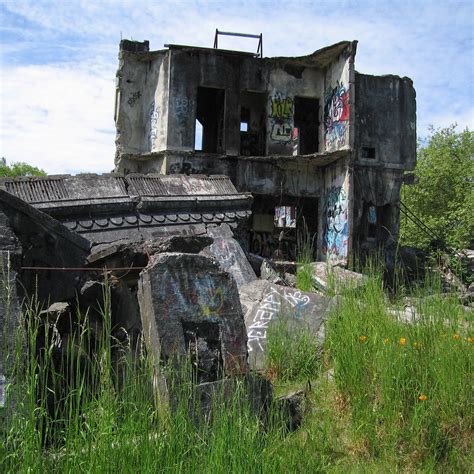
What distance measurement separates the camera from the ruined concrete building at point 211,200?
4.03 meters

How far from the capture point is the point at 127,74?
15.8 meters

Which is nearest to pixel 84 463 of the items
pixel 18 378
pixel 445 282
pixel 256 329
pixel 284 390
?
pixel 18 378

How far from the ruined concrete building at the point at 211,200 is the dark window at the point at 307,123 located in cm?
5

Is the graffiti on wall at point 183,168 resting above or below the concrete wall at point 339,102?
below

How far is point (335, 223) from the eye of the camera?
1464 centimetres

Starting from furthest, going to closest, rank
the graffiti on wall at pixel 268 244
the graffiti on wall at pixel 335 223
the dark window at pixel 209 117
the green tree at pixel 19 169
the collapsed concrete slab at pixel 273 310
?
the green tree at pixel 19 169, the dark window at pixel 209 117, the graffiti on wall at pixel 268 244, the graffiti on wall at pixel 335 223, the collapsed concrete slab at pixel 273 310

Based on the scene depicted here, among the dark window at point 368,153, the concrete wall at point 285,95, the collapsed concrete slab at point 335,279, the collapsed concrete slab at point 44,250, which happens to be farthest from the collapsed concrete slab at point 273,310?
the dark window at point 368,153

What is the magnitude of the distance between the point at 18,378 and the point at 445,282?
445 inches

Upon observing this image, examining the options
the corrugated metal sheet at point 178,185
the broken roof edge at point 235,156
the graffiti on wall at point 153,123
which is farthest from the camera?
the graffiti on wall at point 153,123

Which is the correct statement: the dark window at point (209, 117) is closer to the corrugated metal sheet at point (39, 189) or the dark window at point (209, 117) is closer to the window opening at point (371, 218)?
the window opening at point (371, 218)

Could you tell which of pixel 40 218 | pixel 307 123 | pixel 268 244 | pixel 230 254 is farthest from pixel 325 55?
pixel 40 218

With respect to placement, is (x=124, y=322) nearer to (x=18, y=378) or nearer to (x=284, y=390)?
(x=284, y=390)

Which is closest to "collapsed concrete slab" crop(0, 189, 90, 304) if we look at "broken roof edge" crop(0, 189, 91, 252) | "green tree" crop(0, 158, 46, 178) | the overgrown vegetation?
"broken roof edge" crop(0, 189, 91, 252)

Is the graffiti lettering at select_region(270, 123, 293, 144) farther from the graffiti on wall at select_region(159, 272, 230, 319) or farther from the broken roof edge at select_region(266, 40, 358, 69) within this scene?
the graffiti on wall at select_region(159, 272, 230, 319)
